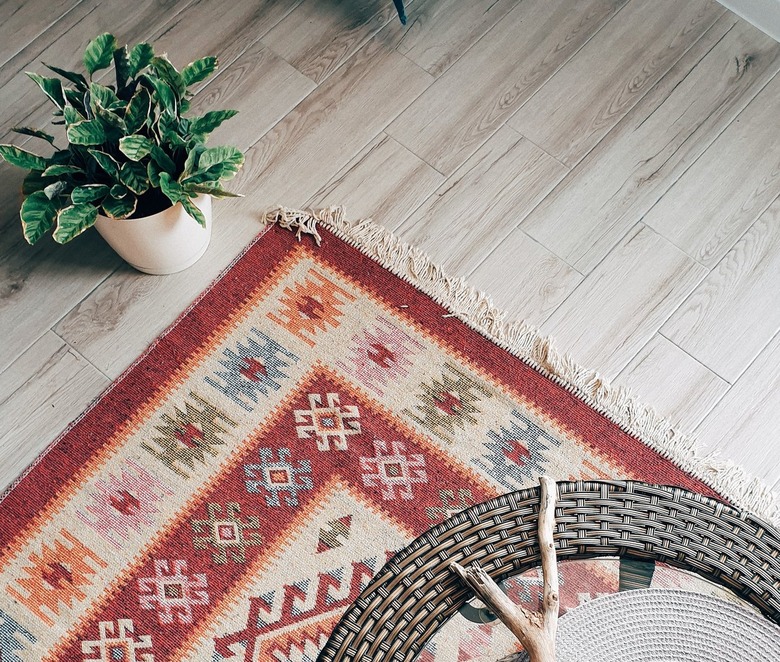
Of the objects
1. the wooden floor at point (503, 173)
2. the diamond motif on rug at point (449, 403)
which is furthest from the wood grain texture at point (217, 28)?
the diamond motif on rug at point (449, 403)

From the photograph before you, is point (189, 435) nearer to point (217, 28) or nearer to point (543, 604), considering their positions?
point (543, 604)

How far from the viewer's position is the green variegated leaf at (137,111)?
1.28 m

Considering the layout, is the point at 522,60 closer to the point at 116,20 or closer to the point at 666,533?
the point at 116,20

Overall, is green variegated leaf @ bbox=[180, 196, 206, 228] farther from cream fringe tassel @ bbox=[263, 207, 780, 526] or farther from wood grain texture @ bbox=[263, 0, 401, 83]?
wood grain texture @ bbox=[263, 0, 401, 83]

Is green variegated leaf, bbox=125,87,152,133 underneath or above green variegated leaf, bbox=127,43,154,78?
underneath

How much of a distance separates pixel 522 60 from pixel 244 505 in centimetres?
104

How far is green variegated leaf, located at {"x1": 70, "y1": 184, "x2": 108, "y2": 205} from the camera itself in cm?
126

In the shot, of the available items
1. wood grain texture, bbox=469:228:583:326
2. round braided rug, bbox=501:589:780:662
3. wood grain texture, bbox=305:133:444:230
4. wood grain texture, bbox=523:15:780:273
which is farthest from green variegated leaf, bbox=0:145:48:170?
round braided rug, bbox=501:589:780:662

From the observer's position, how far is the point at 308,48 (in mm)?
1757

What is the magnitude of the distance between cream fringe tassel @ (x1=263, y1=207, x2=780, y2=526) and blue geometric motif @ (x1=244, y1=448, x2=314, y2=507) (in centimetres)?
39

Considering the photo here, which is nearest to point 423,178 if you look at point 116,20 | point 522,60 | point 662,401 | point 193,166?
point 522,60

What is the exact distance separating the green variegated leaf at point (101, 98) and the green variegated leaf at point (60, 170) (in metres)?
0.10

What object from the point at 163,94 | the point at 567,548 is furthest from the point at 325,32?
the point at 567,548

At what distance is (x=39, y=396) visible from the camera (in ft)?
4.75
